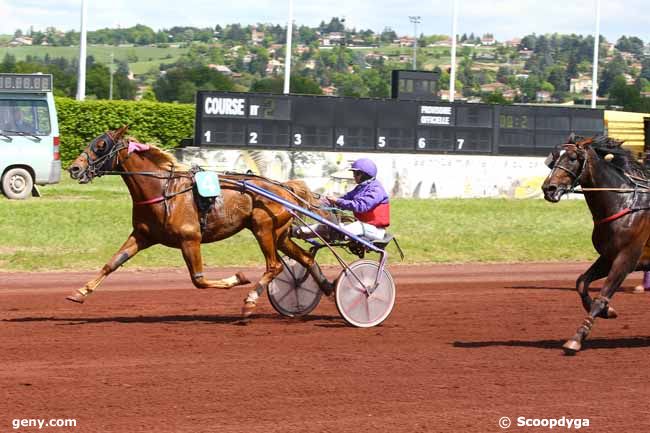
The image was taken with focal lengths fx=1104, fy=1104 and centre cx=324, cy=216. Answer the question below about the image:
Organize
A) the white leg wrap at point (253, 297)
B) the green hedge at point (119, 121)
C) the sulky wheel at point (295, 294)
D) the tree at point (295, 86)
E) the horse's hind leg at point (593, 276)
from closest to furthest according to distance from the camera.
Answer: the horse's hind leg at point (593, 276), the white leg wrap at point (253, 297), the sulky wheel at point (295, 294), the green hedge at point (119, 121), the tree at point (295, 86)

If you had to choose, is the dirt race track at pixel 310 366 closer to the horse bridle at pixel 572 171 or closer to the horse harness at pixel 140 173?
the horse harness at pixel 140 173

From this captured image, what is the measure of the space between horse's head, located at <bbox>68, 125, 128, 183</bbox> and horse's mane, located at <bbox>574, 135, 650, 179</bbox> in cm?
415

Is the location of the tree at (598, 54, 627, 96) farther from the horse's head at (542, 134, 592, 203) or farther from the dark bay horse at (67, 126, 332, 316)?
the horse's head at (542, 134, 592, 203)

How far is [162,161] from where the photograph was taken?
33.8ft

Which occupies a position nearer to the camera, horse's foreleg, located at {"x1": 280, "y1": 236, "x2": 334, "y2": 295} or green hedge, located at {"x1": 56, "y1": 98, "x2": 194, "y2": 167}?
horse's foreleg, located at {"x1": 280, "y1": 236, "x2": 334, "y2": 295}

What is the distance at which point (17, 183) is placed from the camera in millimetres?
21062

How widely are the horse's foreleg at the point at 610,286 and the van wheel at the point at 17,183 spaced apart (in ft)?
A: 47.1

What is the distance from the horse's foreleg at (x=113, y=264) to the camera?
990 cm

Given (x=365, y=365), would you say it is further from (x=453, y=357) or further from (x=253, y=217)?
(x=253, y=217)

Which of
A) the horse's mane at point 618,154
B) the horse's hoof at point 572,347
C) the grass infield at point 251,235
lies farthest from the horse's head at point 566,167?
the grass infield at point 251,235

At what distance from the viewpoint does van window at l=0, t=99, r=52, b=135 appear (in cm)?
2094

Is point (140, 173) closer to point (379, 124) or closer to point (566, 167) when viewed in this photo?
point (566, 167)


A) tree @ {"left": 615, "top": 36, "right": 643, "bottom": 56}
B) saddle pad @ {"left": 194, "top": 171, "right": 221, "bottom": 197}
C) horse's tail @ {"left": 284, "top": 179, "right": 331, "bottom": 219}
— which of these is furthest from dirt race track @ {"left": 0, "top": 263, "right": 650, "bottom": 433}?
tree @ {"left": 615, "top": 36, "right": 643, "bottom": 56}

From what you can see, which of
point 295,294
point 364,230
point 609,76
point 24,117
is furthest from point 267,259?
point 609,76
